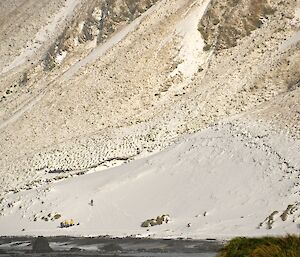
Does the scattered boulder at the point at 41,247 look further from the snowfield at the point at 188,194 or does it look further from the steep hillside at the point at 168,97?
the steep hillside at the point at 168,97

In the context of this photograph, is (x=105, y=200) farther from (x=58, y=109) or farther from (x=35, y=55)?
(x=35, y=55)

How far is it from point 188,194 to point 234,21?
20.7 meters

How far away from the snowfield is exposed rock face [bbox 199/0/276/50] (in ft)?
41.7

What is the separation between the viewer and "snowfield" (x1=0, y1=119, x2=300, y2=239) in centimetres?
2836

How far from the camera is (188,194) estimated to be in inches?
1287

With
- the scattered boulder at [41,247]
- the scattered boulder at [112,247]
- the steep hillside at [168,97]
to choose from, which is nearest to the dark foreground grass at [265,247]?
the scattered boulder at [112,247]

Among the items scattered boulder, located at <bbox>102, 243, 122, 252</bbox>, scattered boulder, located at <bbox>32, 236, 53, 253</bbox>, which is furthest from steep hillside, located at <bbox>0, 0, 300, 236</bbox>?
scattered boulder, located at <bbox>32, 236, 53, 253</bbox>

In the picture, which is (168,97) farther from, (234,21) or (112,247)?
(112,247)

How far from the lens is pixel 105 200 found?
3531cm

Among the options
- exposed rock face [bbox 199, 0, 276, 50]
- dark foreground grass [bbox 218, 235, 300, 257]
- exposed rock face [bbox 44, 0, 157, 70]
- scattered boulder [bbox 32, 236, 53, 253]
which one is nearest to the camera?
dark foreground grass [bbox 218, 235, 300, 257]

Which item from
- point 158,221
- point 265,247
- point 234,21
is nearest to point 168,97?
point 234,21

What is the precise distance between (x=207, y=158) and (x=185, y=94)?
11131 millimetres

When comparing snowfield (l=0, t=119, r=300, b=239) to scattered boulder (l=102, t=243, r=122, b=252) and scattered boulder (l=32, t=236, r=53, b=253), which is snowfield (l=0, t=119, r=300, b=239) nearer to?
scattered boulder (l=102, t=243, r=122, b=252)

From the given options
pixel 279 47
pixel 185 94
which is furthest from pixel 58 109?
pixel 279 47
